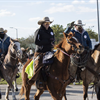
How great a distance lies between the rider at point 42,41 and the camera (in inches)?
253

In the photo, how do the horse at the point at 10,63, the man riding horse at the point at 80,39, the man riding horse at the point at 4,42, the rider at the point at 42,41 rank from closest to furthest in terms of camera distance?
the rider at the point at 42,41
the man riding horse at the point at 80,39
the horse at the point at 10,63
the man riding horse at the point at 4,42

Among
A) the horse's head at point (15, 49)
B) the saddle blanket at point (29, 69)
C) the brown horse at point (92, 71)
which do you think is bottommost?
the brown horse at point (92, 71)

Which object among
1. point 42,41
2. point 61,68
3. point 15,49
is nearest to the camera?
point 61,68

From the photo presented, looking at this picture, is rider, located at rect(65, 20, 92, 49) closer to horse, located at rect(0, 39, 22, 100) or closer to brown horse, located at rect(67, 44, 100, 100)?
brown horse, located at rect(67, 44, 100, 100)

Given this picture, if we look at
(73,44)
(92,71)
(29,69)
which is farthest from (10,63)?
(73,44)

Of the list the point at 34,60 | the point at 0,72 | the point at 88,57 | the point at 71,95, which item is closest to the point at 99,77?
the point at 88,57

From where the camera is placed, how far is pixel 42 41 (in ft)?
21.2

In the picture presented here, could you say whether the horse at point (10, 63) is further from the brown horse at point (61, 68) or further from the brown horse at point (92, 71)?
the brown horse at point (61, 68)

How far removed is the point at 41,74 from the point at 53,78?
45cm

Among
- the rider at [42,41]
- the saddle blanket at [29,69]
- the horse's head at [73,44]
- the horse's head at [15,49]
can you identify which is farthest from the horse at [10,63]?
the horse's head at [73,44]

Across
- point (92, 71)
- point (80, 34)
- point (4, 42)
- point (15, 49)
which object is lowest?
point (92, 71)

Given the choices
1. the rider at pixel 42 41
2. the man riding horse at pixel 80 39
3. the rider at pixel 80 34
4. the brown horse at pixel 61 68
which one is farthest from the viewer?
the rider at pixel 80 34

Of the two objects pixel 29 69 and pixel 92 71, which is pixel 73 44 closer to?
pixel 29 69

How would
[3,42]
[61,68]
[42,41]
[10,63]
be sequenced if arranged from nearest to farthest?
[61,68] < [42,41] < [10,63] < [3,42]
